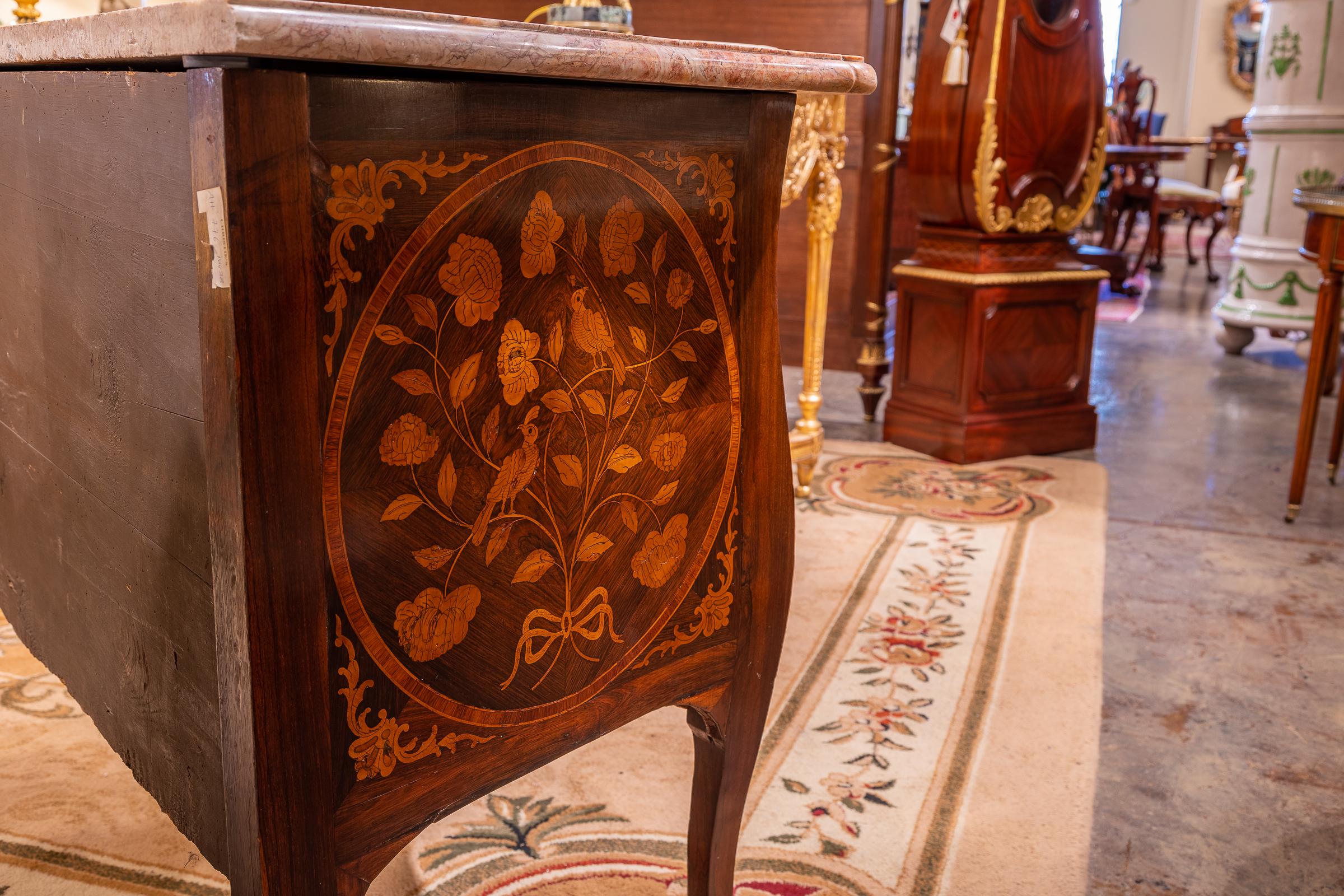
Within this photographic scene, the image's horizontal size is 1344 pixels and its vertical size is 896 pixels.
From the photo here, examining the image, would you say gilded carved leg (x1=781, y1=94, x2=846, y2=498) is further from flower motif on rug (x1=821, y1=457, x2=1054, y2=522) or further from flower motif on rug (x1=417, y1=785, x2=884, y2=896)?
flower motif on rug (x1=417, y1=785, x2=884, y2=896)

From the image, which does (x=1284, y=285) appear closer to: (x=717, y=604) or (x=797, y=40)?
(x=797, y=40)

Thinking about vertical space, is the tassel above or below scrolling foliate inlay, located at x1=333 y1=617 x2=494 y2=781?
above

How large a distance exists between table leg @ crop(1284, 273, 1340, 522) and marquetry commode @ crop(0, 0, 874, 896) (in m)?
2.21

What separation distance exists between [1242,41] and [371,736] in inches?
609

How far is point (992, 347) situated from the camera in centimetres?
338

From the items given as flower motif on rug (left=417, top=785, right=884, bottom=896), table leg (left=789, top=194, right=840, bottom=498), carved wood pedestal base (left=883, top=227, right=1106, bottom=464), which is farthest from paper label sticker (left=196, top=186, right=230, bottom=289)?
carved wood pedestal base (left=883, top=227, right=1106, bottom=464)

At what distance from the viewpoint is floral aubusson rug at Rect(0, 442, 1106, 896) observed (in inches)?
56.1

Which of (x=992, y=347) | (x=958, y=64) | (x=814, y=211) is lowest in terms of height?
(x=992, y=347)

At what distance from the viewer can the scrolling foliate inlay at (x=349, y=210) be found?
68 cm

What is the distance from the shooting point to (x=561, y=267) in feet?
2.71

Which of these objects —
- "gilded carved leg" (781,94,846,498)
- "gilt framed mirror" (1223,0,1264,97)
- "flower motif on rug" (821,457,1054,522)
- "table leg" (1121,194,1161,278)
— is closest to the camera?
"gilded carved leg" (781,94,846,498)

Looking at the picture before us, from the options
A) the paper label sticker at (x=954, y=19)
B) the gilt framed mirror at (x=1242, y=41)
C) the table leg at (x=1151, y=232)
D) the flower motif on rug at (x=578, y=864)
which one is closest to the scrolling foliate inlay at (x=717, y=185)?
the flower motif on rug at (x=578, y=864)

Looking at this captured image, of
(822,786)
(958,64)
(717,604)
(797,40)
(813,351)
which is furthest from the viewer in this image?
(797,40)

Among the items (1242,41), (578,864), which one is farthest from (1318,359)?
(1242,41)
